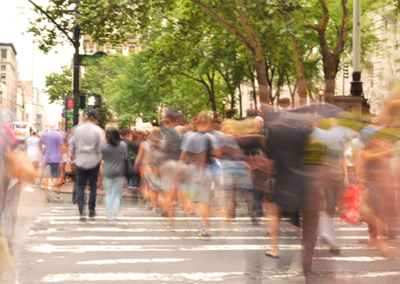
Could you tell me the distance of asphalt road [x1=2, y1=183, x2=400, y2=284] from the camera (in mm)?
5715

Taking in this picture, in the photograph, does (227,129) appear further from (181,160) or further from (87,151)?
(87,151)

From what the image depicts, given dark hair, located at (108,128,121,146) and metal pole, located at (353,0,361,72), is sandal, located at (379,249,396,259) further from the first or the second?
metal pole, located at (353,0,361,72)

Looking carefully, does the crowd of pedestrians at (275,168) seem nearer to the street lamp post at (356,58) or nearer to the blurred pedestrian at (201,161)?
the blurred pedestrian at (201,161)

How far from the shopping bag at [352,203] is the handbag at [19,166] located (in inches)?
231

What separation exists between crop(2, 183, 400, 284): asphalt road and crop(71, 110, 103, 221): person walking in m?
0.80

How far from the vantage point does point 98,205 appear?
40.0ft

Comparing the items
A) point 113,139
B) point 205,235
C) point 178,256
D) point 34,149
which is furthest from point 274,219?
point 34,149

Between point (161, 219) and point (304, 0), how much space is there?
918 centimetres

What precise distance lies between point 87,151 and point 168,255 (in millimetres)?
3287

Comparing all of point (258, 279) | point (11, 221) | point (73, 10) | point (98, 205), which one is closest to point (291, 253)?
point (258, 279)

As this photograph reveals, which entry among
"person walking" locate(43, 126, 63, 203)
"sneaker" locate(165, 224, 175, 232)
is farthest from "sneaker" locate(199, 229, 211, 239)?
"person walking" locate(43, 126, 63, 203)

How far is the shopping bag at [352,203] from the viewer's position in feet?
30.1

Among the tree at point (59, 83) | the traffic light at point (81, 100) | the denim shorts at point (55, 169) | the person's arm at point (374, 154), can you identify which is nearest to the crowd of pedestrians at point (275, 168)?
the person's arm at point (374, 154)

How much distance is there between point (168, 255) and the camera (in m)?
6.81
